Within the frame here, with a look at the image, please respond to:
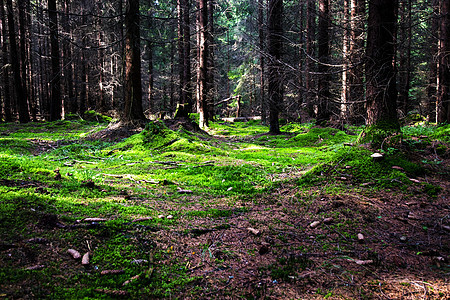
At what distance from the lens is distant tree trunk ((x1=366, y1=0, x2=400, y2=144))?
Result: 13.2 ft

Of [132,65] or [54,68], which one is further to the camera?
[54,68]

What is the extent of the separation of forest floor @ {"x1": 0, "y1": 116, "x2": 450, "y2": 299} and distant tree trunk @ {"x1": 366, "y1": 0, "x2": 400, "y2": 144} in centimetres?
42

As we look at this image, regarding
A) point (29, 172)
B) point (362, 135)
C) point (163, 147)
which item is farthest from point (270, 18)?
point (29, 172)

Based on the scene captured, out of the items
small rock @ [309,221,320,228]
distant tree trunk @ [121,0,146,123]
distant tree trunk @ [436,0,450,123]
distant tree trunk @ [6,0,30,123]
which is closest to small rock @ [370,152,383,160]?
small rock @ [309,221,320,228]

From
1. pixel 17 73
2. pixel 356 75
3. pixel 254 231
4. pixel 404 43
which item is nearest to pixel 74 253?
pixel 254 231

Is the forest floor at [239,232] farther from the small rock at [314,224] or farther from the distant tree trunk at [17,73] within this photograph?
the distant tree trunk at [17,73]

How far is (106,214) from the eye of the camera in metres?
2.69

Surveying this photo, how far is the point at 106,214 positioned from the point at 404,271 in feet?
9.24

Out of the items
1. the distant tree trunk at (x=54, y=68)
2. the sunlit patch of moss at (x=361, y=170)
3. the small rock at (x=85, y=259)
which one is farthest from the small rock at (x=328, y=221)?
Answer: the distant tree trunk at (x=54, y=68)

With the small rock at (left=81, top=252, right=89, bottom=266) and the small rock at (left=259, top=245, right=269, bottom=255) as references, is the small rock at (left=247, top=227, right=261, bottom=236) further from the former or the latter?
the small rock at (left=81, top=252, right=89, bottom=266)

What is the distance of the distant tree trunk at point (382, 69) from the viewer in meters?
4.03

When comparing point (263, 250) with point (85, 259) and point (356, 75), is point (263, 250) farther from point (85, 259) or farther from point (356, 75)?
point (356, 75)

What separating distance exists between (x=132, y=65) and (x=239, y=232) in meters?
8.70

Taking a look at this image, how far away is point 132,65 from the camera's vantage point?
952 centimetres
